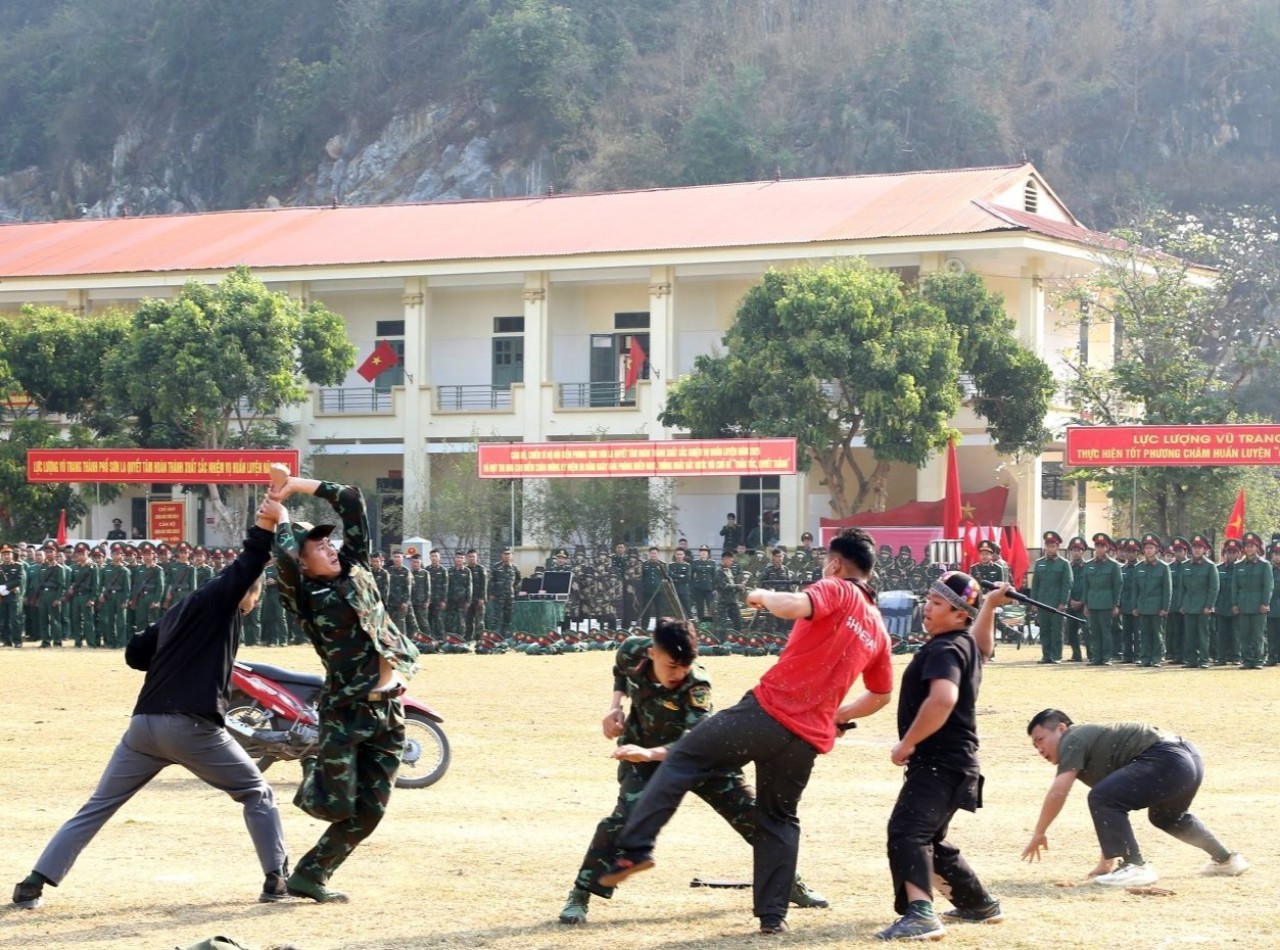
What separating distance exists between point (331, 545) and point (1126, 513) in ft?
113

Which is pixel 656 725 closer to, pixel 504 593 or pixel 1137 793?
pixel 1137 793

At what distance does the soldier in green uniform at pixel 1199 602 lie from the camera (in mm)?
22625

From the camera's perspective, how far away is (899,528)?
34.4 m

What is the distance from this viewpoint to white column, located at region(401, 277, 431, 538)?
44906 mm

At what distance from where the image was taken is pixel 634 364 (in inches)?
1705

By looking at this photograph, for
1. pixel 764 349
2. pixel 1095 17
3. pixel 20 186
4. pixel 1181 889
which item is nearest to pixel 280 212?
pixel 764 349

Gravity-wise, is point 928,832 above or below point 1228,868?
above

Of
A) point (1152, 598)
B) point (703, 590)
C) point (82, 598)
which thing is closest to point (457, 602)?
point (703, 590)

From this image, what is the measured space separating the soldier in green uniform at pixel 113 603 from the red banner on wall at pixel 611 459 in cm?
595

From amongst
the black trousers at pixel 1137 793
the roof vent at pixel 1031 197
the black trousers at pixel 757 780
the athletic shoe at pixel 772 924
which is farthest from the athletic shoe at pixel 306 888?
the roof vent at pixel 1031 197

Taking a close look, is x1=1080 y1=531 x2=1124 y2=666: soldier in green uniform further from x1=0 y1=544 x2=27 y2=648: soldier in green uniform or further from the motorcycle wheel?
x1=0 y1=544 x2=27 y2=648: soldier in green uniform

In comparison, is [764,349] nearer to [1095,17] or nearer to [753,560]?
[753,560]

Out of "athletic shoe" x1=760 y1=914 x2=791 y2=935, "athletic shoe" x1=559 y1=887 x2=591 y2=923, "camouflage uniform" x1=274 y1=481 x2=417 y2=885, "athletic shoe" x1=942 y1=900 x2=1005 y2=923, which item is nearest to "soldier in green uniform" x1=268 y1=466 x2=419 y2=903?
"camouflage uniform" x1=274 y1=481 x2=417 y2=885

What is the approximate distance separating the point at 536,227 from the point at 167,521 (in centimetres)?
1122
